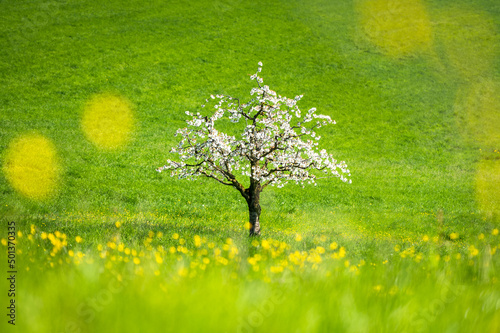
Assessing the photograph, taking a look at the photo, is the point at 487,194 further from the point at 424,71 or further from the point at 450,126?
the point at 424,71

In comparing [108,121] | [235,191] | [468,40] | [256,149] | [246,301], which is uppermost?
[246,301]

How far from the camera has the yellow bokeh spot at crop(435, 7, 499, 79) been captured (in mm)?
44156

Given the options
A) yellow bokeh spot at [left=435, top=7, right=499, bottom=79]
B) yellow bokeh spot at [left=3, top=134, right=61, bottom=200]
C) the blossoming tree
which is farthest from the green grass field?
the blossoming tree

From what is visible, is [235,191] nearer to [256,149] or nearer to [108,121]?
[256,149]

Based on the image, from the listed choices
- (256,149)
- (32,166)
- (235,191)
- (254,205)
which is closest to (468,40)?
(235,191)

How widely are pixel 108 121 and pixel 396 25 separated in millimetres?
44244

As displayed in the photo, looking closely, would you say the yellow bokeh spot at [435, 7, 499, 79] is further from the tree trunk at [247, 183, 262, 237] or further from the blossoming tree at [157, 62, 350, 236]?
the tree trunk at [247, 183, 262, 237]

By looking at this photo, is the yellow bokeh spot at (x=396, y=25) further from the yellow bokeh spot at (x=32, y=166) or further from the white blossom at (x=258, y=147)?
the yellow bokeh spot at (x=32, y=166)

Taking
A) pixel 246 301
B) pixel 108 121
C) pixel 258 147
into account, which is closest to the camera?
pixel 246 301

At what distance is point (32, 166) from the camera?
19.8m

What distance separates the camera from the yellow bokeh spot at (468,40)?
145ft

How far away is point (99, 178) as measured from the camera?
2005 centimetres

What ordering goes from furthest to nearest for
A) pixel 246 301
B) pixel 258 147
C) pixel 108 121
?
1. pixel 108 121
2. pixel 258 147
3. pixel 246 301

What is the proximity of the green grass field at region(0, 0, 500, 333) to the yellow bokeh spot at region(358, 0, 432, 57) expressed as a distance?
0.33 meters
